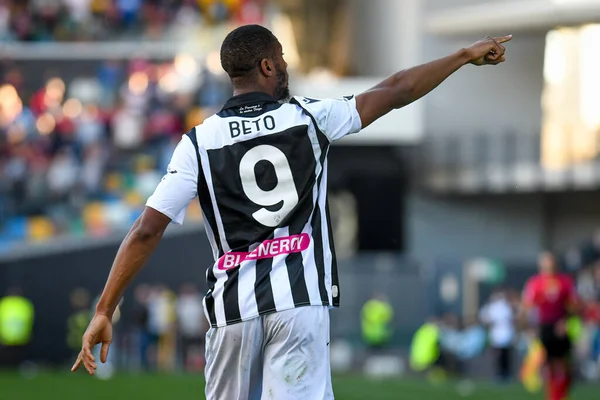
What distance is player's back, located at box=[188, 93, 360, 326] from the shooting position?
212 inches

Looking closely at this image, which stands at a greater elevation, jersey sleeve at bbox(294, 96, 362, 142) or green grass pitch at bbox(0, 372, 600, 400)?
jersey sleeve at bbox(294, 96, 362, 142)

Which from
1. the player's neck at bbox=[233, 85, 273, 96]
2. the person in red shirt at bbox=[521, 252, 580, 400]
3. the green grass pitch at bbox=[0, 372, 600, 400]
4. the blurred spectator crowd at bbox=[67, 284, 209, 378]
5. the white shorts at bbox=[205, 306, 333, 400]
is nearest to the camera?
the white shorts at bbox=[205, 306, 333, 400]

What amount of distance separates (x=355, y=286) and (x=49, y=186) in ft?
23.5

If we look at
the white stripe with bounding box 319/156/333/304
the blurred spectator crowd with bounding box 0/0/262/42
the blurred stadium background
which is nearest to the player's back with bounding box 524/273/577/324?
the blurred stadium background

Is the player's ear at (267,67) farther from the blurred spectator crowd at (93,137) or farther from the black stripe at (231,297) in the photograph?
the blurred spectator crowd at (93,137)

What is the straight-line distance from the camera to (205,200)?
5.49 metres

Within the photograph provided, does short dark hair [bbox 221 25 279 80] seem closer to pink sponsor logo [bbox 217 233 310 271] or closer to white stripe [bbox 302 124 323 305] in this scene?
white stripe [bbox 302 124 323 305]

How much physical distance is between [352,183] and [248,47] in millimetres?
28817

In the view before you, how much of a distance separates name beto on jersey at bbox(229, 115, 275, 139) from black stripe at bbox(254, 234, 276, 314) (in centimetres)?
46

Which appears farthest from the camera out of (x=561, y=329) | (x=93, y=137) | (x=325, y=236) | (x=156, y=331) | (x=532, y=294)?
(x=93, y=137)

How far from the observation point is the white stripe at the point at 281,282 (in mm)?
5348

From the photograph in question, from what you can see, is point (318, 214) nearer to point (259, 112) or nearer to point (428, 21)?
point (259, 112)

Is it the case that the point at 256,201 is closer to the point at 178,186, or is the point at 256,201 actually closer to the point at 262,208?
the point at 262,208

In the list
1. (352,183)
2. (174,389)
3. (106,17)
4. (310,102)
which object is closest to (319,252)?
(310,102)
